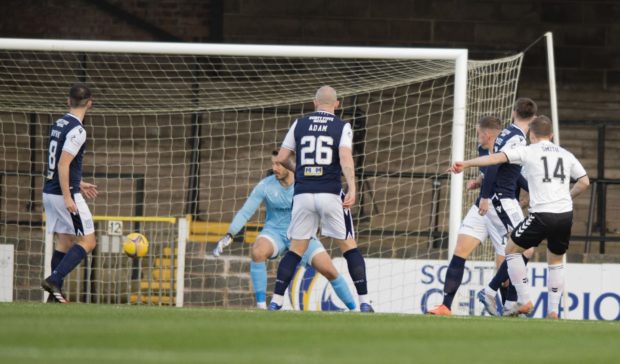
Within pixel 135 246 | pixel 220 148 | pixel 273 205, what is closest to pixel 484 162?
pixel 273 205

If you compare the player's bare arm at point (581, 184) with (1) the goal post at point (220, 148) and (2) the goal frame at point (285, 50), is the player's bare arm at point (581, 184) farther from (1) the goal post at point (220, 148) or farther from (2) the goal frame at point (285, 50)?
(1) the goal post at point (220, 148)

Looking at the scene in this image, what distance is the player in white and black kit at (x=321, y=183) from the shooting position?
38.2 feet

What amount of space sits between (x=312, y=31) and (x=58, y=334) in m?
12.8

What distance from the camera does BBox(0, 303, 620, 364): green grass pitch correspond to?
22.5 feet

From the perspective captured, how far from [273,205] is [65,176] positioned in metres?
2.38

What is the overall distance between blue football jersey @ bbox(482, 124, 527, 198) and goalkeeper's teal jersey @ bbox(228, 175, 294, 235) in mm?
2358

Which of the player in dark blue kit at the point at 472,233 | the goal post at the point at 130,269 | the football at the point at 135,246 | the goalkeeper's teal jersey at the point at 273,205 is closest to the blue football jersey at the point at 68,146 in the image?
the goalkeeper's teal jersey at the point at 273,205

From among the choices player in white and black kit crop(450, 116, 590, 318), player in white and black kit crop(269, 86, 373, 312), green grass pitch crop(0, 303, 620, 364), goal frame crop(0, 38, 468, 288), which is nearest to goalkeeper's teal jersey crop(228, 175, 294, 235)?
goal frame crop(0, 38, 468, 288)

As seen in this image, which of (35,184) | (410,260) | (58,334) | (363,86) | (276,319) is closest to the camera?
(58,334)

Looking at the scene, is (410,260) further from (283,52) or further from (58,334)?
(58,334)

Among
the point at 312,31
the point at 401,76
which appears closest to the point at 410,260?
the point at 401,76

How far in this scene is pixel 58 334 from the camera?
306 inches

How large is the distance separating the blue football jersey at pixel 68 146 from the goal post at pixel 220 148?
3.36 metres

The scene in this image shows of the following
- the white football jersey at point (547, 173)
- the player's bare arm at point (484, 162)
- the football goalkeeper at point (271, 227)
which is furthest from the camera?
the football goalkeeper at point (271, 227)
